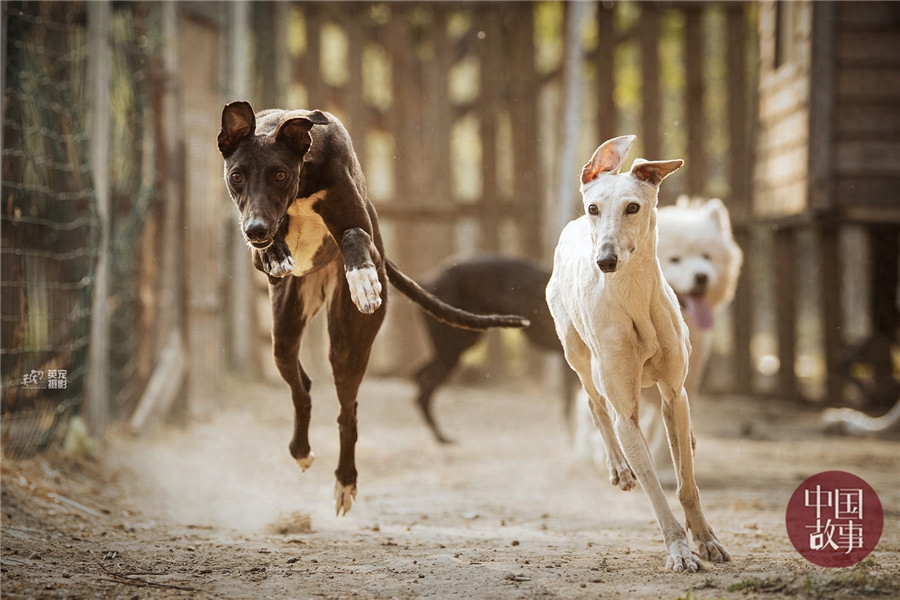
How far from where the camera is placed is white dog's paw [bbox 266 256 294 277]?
127 inches

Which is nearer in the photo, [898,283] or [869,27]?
[869,27]

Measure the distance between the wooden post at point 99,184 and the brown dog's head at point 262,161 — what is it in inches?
130

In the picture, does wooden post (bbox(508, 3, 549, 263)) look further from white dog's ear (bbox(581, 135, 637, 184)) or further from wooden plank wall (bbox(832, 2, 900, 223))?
white dog's ear (bbox(581, 135, 637, 184))

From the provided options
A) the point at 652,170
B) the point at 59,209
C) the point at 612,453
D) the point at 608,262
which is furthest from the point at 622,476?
the point at 59,209

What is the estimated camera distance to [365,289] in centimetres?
316

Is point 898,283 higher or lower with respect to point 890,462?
higher

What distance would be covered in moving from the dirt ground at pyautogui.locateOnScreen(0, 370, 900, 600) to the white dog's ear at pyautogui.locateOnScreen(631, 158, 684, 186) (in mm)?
1371

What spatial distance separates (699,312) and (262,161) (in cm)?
306

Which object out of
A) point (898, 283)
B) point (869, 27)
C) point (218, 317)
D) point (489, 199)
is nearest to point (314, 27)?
point (489, 199)

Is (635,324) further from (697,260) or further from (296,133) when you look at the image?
(697,260)

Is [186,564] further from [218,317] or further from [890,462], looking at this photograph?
[890,462]

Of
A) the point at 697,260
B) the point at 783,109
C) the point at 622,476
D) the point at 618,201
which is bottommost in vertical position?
the point at 622,476

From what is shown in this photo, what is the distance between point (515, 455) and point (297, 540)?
337cm

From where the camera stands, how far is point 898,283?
384 inches
